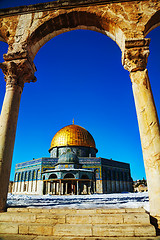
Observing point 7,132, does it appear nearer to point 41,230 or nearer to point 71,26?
point 41,230

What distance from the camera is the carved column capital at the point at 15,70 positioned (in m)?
4.11

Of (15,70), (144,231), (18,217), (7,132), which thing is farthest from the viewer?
(15,70)

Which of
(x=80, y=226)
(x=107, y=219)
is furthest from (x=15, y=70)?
(x=107, y=219)

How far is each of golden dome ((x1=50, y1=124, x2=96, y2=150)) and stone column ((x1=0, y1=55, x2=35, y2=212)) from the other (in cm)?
2261

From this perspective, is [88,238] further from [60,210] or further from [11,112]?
[11,112]

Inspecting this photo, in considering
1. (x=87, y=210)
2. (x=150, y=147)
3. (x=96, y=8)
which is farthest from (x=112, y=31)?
(x=87, y=210)

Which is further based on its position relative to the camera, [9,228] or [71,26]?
[71,26]

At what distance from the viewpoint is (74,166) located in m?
19.3

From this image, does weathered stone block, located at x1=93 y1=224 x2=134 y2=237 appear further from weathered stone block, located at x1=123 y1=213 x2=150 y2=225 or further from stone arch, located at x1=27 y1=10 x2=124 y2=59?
stone arch, located at x1=27 y1=10 x2=124 y2=59

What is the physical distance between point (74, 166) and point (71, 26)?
54.3 feet

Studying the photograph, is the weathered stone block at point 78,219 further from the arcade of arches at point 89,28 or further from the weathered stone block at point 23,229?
the arcade of arches at point 89,28

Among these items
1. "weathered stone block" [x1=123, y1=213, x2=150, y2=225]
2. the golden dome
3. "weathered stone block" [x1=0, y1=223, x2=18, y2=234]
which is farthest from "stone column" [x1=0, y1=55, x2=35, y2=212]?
the golden dome

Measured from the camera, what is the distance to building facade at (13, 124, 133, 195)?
72.6 ft

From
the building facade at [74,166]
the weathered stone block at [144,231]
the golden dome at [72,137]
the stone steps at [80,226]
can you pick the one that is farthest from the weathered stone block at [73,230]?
the golden dome at [72,137]
